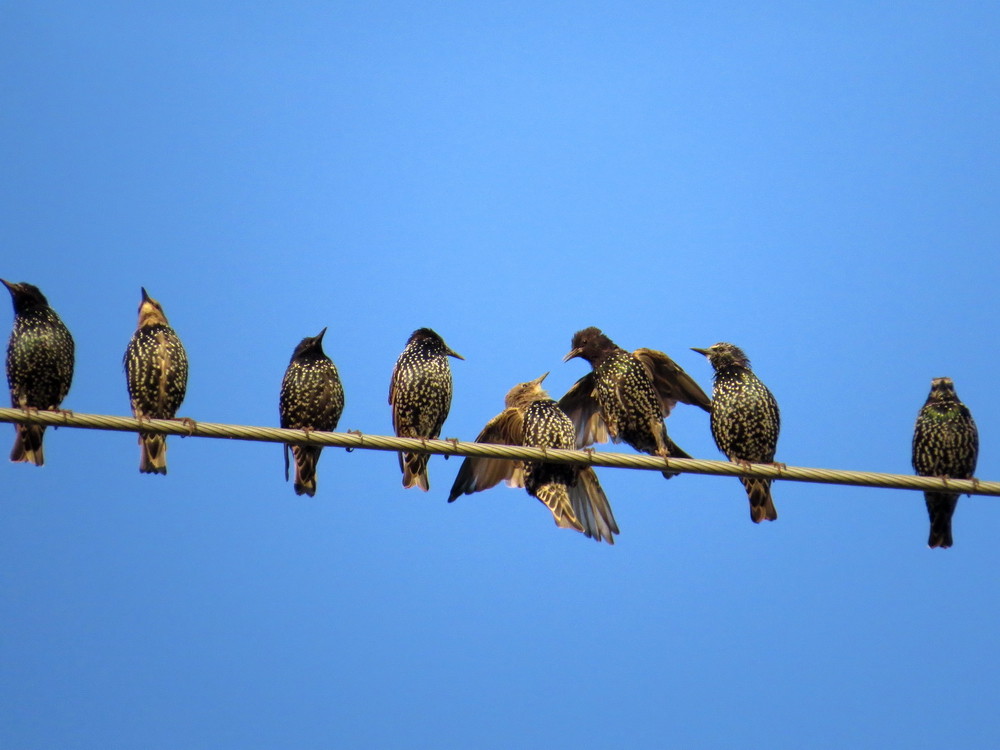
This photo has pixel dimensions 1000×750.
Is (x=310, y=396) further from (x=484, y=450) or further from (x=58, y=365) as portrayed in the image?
(x=484, y=450)

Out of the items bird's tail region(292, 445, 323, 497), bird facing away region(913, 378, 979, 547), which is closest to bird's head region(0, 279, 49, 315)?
bird's tail region(292, 445, 323, 497)

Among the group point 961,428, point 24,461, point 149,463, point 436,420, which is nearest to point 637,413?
point 436,420

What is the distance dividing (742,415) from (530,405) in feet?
4.55

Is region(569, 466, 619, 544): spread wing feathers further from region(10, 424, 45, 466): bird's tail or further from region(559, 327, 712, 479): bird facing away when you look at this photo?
region(10, 424, 45, 466): bird's tail

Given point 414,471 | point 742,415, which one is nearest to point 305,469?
point 414,471

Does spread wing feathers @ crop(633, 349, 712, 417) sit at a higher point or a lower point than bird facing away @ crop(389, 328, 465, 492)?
higher

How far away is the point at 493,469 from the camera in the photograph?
9.55 metres

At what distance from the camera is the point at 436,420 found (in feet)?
29.8

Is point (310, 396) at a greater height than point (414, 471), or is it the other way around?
point (310, 396)

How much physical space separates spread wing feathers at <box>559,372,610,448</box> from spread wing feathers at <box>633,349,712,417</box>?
0.46 meters

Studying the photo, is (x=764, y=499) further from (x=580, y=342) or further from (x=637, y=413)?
(x=580, y=342)

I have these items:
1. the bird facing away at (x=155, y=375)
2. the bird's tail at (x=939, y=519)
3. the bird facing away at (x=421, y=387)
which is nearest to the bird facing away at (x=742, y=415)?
the bird's tail at (x=939, y=519)

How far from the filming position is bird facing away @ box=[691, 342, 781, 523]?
8484 millimetres

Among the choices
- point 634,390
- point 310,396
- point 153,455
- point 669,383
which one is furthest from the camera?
point 669,383
